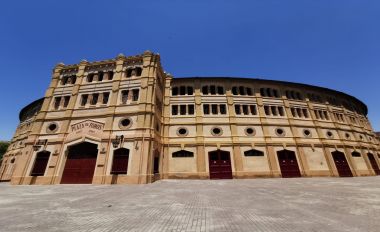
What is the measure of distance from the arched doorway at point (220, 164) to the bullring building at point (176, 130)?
0.42ft

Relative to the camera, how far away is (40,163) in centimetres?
1958

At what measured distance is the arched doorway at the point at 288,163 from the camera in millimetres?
Answer: 22594

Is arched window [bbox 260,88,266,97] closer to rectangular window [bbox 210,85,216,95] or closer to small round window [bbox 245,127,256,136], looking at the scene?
small round window [bbox 245,127,256,136]

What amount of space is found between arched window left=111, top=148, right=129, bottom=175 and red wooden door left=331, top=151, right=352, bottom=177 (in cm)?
2813

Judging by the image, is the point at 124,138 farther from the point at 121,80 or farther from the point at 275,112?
the point at 275,112

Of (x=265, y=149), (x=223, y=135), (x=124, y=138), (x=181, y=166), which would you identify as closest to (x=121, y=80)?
(x=124, y=138)

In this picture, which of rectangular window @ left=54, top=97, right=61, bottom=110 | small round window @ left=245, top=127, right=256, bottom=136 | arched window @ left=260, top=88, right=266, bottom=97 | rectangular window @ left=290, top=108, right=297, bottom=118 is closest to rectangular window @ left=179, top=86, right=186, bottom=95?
small round window @ left=245, top=127, right=256, bottom=136

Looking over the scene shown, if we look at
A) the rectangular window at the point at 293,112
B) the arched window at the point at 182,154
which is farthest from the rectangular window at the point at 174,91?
the rectangular window at the point at 293,112

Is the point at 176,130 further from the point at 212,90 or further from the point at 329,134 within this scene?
the point at 329,134

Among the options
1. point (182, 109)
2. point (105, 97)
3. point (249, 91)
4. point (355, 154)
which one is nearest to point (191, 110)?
point (182, 109)

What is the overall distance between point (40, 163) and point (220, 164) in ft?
69.6

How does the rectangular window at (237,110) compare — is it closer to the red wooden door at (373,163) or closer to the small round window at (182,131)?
the small round window at (182,131)

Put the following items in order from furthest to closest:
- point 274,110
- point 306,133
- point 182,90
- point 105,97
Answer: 1. point 182,90
2. point 274,110
3. point 306,133
4. point 105,97

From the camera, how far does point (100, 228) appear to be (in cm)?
492
